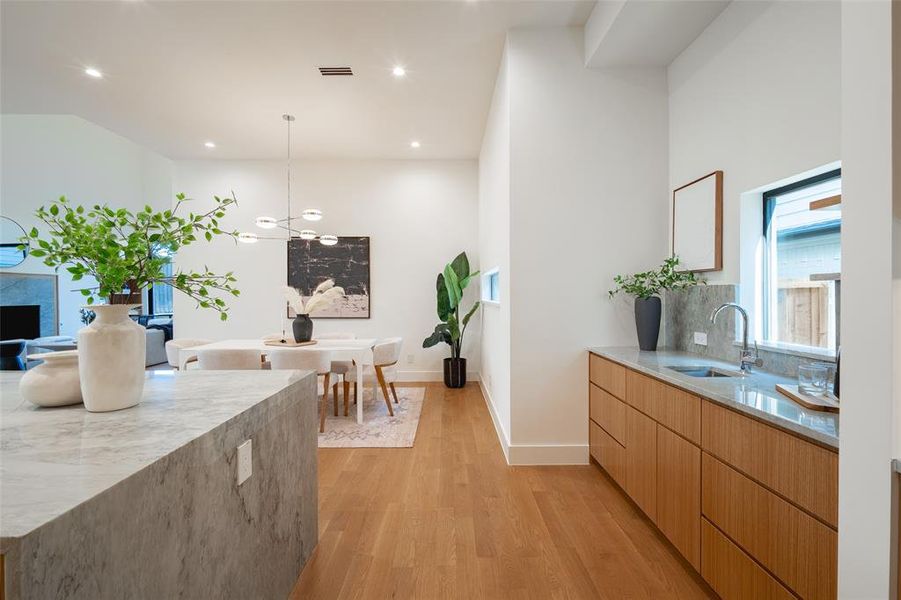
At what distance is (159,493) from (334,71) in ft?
11.8

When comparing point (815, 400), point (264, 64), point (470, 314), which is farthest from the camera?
point (470, 314)

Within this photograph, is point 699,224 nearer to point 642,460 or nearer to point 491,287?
point 642,460

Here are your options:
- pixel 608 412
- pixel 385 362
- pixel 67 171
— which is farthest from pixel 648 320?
pixel 67 171

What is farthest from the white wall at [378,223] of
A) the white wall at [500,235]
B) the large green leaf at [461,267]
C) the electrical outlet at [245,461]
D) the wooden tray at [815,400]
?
the electrical outlet at [245,461]

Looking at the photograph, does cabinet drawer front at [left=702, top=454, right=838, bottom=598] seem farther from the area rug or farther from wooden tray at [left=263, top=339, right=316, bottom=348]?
wooden tray at [left=263, top=339, right=316, bottom=348]

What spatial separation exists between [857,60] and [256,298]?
6133 mm

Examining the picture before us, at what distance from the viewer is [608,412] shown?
2572mm

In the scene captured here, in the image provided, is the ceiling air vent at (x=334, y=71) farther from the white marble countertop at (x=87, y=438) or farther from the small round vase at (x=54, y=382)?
the small round vase at (x=54, y=382)

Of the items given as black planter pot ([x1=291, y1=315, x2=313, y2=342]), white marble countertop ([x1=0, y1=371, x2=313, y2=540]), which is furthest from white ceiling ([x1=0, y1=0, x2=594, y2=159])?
white marble countertop ([x1=0, y1=371, x2=313, y2=540])

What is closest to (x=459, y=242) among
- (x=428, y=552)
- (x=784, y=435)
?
(x=428, y=552)

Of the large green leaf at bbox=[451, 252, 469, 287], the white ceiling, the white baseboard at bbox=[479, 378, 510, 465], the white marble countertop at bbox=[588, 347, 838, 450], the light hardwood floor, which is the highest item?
the white ceiling

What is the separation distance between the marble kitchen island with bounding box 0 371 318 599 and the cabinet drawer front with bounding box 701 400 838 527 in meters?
1.65

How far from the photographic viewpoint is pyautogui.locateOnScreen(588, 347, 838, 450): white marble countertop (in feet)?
3.81

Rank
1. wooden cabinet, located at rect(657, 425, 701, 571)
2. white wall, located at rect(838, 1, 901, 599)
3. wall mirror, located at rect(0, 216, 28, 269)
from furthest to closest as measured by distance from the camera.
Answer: wall mirror, located at rect(0, 216, 28, 269), wooden cabinet, located at rect(657, 425, 701, 571), white wall, located at rect(838, 1, 901, 599)
